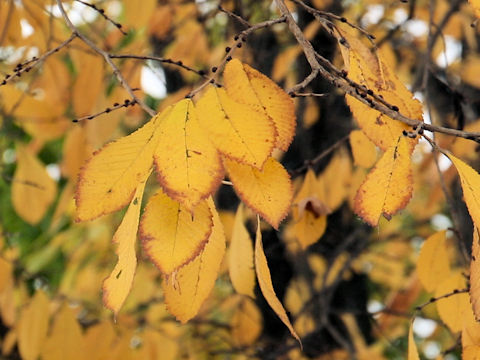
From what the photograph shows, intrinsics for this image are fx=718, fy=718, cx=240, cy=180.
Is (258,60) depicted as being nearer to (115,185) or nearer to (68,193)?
(68,193)

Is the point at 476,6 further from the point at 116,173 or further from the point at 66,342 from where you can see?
the point at 66,342

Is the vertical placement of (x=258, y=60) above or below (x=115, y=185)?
below

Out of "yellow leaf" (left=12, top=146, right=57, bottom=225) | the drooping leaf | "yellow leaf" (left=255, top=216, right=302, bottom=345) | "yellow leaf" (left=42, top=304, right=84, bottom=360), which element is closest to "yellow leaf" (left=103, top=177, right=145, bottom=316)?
"yellow leaf" (left=255, top=216, right=302, bottom=345)

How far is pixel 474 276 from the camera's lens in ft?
2.02

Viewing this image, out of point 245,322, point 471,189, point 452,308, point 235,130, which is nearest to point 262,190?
point 235,130

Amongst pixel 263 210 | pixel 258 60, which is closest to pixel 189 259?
pixel 263 210

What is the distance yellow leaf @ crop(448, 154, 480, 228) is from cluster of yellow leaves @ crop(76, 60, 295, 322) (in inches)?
5.6

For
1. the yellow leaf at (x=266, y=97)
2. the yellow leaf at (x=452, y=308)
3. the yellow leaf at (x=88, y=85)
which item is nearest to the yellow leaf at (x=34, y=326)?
the yellow leaf at (x=88, y=85)

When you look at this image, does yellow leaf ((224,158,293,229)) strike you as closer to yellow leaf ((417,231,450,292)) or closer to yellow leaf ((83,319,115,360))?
yellow leaf ((417,231,450,292))

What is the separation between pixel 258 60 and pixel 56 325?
0.87m

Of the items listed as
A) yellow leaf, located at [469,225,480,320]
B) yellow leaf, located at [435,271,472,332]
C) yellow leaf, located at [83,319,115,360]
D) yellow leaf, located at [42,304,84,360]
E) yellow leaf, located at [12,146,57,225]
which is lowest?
yellow leaf, located at [83,319,115,360]

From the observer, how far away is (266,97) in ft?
2.06

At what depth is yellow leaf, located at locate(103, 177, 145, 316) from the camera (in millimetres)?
552

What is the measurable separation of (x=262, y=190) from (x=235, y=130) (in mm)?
64
